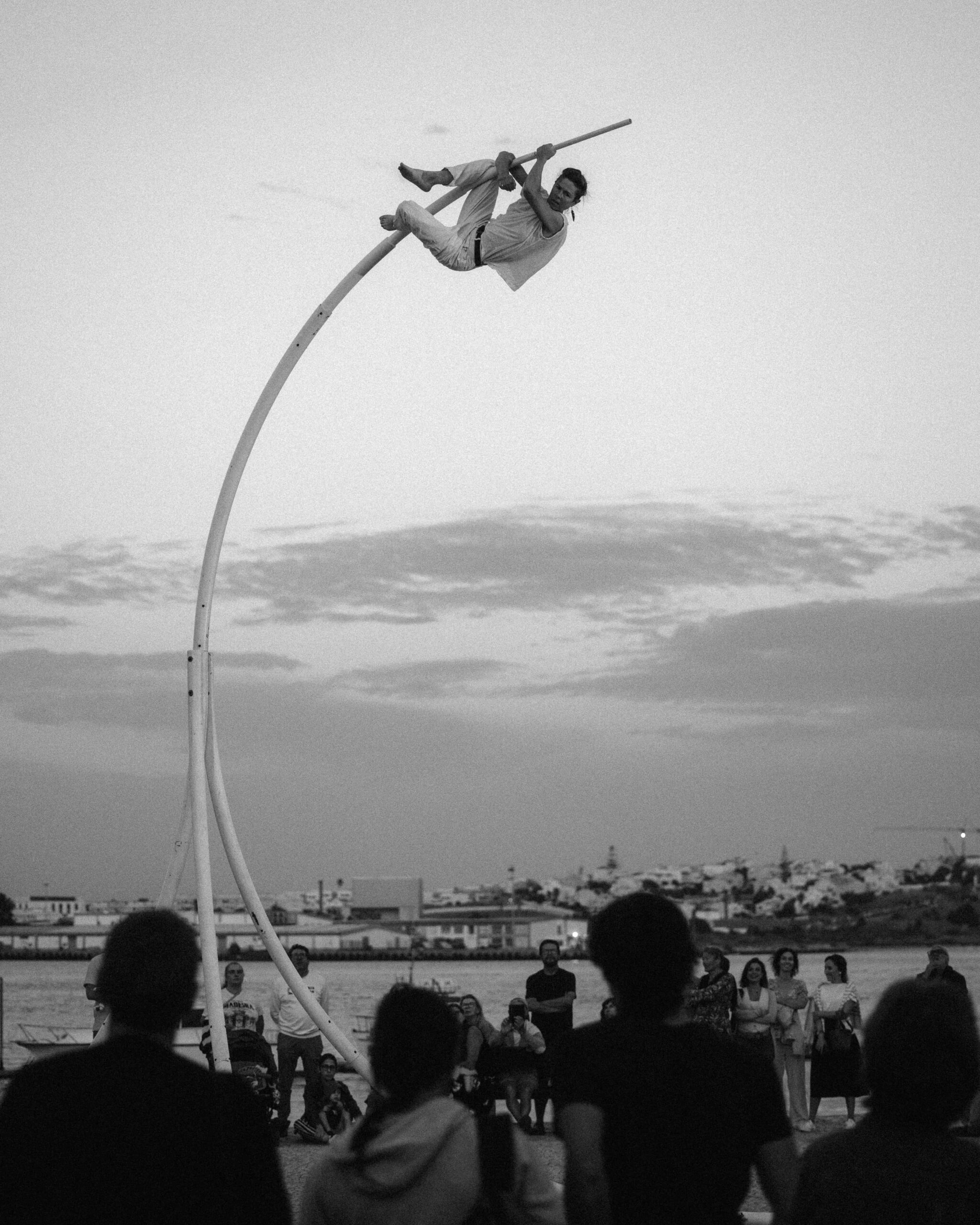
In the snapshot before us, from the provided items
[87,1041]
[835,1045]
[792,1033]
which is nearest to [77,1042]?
[87,1041]

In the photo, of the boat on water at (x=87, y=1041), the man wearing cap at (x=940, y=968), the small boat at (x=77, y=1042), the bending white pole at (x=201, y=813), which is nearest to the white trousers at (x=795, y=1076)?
the man wearing cap at (x=940, y=968)

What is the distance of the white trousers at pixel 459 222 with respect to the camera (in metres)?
Result: 9.62

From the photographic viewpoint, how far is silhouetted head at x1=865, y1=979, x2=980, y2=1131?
304 cm

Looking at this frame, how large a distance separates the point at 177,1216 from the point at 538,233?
24.7 ft

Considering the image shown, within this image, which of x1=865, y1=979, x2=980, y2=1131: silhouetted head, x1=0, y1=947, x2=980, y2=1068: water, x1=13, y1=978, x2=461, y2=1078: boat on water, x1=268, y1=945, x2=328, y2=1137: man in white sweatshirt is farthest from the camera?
x1=0, y1=947, x2=980, y2=1068: water

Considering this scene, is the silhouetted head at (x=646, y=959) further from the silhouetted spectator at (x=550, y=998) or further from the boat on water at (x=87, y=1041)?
the silhouetted spectator at (x=550, y=998)

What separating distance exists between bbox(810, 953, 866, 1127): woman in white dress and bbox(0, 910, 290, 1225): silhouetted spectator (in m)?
8.83

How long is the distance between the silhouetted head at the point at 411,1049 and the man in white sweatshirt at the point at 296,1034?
8.35 metres

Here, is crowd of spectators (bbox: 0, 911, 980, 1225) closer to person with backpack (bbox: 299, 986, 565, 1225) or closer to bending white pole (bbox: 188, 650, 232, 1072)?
person with backpack (bbox: 299, 986, 565, 1225)

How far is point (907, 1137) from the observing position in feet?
9.99

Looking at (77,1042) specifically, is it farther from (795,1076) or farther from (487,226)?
(487,226)

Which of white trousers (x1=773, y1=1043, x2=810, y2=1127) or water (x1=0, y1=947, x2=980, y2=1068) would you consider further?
water (x1=0, y1=947, x2=980, y2=1068)

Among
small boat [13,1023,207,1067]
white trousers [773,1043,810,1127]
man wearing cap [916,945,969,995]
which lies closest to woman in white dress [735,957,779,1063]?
white trousers [773,1043,810,1127]

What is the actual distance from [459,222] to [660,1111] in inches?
287
